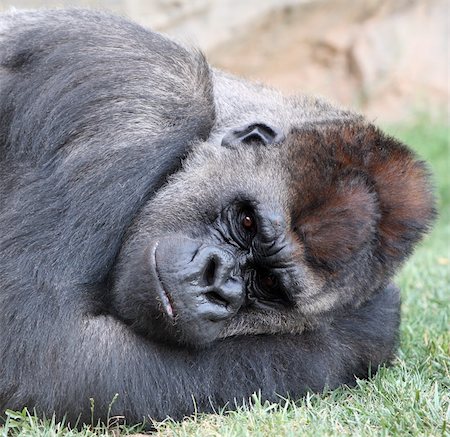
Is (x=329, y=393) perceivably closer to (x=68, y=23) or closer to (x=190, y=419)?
(x=190, y=419)

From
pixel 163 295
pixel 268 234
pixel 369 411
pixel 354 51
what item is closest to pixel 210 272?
pixel 163 295

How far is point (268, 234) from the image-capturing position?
14.3 ft

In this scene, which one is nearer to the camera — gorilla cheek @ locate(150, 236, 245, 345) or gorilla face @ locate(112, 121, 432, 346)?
gorilla cheek @ locate(150, 236, 245, 345)

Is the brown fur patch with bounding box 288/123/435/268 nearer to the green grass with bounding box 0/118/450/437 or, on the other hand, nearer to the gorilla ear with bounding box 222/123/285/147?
the gorilla ear with bounding box 222/123/285/147

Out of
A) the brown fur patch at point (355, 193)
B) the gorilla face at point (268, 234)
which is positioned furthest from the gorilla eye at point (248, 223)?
the brown fur patch at point (355, 193)

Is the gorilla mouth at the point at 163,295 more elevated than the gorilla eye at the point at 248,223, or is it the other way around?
the gorilla eye at the point at 248,223

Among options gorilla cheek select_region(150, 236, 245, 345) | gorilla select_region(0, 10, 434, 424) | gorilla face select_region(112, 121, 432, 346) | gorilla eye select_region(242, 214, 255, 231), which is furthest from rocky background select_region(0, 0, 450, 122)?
gorilla cheek select_region(150, 236, 245, 345)

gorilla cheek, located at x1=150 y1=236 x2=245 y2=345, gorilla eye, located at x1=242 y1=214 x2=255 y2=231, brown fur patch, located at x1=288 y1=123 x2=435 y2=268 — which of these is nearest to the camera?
gorilla cheek, located at x1=150 y1=236 x2=245 y2=345

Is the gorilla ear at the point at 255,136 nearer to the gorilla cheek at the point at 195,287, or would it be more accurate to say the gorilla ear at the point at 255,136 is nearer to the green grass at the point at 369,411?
the gorilla cheek at the point at 195,287

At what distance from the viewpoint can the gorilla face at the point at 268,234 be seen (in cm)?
410

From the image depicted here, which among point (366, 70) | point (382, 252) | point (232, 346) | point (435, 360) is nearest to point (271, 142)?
point (382, 252)

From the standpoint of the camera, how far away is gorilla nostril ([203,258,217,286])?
408 centimetres

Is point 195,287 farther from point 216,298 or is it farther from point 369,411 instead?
point 369,411

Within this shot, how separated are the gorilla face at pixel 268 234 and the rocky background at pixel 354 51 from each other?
29.3 ft
